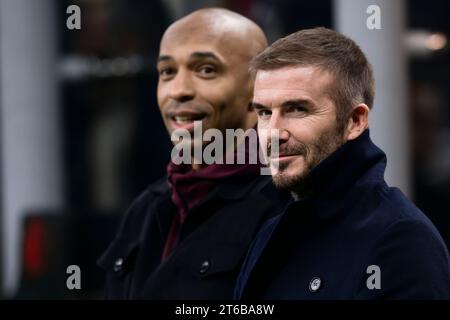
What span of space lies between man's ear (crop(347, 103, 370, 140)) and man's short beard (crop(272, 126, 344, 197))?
3 centimetres

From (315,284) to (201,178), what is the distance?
2.59 ft

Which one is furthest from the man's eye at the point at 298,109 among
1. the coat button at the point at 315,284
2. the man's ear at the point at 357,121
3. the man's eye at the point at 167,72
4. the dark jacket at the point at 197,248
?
the man's eye at the point at 167,72

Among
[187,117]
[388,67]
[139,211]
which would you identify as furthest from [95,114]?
[187,117]

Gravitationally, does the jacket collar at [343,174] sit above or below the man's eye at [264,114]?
below

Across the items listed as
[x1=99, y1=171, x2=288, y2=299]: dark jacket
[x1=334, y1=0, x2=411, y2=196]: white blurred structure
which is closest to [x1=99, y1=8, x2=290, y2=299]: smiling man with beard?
[x1=99, y1=171, x2=288, y2=299]: dark jacket

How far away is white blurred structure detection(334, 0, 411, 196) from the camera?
544 cm

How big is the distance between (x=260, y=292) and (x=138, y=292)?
0.66m

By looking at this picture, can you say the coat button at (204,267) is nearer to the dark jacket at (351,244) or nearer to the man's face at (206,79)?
the dark jacket at (351,244)

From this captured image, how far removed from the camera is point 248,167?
3.55 m

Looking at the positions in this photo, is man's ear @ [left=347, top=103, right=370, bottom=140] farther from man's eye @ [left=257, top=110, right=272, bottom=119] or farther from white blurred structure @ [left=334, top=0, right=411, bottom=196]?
white blurred structure @ [left=334, top=0, right=411, bottom=196]

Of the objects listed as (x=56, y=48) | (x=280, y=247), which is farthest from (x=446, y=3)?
(x=280, y=247)

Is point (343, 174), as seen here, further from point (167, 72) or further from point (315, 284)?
point (167, 72)

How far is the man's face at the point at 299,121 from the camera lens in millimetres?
2943

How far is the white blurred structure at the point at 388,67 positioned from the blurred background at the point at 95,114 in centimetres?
62
